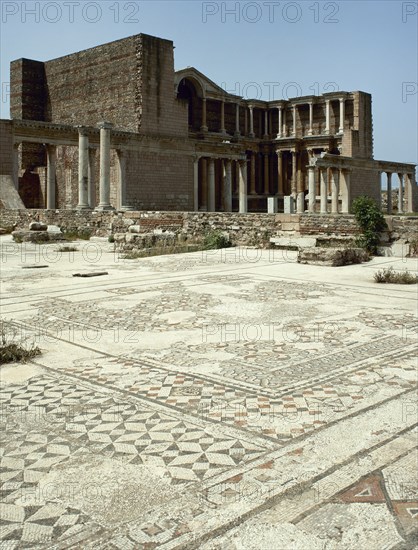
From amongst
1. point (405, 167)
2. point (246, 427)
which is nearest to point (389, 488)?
point (246, 427)

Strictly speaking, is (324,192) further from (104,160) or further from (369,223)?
(369,223)

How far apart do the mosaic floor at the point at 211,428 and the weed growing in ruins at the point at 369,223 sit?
662cm

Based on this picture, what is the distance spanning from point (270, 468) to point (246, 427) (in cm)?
55

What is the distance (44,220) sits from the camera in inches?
805

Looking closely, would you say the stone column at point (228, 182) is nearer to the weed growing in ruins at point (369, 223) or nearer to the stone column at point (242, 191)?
the stone column at point (242, 191)

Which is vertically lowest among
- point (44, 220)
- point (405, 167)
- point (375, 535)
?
point (375, 535)

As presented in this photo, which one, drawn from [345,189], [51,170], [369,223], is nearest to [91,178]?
[51,170]

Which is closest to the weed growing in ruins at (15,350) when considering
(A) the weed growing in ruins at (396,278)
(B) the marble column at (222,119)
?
(A) the weed growing in ruins at (396,278)

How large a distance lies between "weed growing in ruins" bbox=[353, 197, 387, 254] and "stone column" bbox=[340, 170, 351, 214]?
20.0m

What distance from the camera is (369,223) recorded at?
13.7 meters

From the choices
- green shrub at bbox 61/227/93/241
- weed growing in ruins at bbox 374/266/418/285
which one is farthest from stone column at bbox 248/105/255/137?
weed growing in ruins at bbox 374/266/418/285

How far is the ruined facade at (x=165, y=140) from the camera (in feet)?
95.0

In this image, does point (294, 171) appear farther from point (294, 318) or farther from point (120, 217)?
point (294, 318)

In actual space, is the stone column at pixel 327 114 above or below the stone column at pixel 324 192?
above
